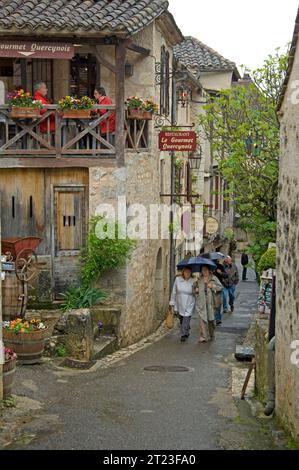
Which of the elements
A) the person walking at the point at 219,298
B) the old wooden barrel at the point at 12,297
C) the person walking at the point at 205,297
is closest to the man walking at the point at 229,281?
the person walking at the point at 219,298

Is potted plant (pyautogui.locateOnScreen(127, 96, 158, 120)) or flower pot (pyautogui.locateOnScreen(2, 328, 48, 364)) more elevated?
potted plant (pyautogui.locateOnScreen(127, 96, 158, 120))

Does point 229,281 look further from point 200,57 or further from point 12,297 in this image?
point 200,57

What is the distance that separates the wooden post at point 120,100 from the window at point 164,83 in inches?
140

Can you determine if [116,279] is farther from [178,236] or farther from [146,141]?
[178,236]

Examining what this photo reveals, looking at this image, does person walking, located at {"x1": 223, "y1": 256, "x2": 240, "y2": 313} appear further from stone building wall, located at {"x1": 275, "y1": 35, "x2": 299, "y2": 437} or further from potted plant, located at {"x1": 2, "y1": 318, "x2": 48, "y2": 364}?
stone building wall, located at {"x1": 275, "y1": 35, "x2": 299, "y2": 437}

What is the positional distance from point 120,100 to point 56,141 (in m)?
1.53

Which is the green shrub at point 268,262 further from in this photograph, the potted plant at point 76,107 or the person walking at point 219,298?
the person walking at point 219,298

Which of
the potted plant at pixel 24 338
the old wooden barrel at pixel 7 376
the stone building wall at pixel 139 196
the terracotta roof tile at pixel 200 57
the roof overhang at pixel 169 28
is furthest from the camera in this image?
the terracotta roof tile at pixel 200 57

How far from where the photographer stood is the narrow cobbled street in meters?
9.20

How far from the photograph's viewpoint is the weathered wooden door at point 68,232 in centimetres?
1631

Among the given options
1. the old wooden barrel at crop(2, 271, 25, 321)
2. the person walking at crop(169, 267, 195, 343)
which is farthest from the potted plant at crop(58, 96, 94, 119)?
the person walking at crop(169, 267, 195, 343)

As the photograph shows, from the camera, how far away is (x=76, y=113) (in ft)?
50.6

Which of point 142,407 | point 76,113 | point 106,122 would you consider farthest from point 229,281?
point 142,407

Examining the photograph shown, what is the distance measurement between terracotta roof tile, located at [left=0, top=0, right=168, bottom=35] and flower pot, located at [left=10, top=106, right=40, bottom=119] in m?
1.55
